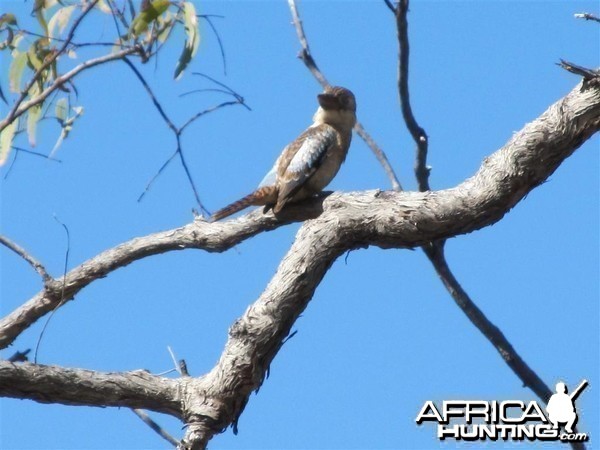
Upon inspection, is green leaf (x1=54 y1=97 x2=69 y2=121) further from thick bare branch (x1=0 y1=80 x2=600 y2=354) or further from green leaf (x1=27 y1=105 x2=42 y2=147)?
thick bare branch (x1=0 y1=80 x2=600 y2=354)

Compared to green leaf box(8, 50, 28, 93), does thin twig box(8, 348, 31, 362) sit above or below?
below

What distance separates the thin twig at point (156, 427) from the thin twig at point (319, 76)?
1.17 metres

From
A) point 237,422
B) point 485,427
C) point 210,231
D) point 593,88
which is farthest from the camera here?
point 210,231

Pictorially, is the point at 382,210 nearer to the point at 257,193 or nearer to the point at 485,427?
the point at 485,427

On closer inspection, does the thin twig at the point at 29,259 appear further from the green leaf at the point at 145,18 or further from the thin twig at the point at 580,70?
the thin twig at the point at 580,70

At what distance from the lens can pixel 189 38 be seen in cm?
343

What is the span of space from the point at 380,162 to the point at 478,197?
1.16 m

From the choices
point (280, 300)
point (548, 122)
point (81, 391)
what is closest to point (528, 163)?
point (548, 122)

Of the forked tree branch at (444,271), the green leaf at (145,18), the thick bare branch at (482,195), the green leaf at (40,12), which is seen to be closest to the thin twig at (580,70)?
the thick bare branch at (482,195)

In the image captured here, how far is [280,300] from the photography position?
291 cm

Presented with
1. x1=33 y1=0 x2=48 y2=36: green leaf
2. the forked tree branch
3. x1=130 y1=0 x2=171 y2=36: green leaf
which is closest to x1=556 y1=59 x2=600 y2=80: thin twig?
the forked tree branch

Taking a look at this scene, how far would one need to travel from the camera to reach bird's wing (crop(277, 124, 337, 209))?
12.5ft

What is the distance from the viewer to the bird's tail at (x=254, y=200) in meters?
3.81

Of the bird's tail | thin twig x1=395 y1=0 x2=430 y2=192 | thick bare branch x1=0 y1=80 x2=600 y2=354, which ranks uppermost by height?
the bird's tail
